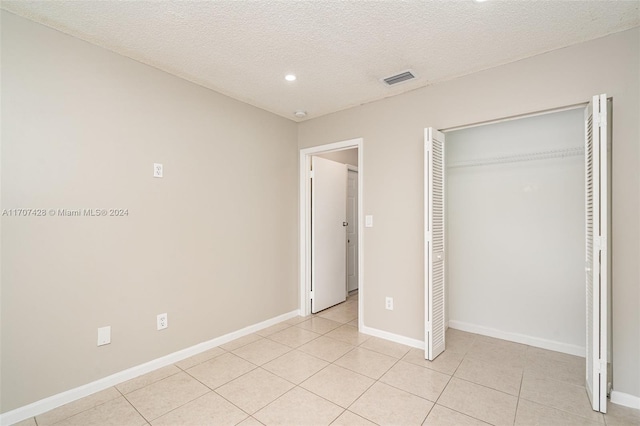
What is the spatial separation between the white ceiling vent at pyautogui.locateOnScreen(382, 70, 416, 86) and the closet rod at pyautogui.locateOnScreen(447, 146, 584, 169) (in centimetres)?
126

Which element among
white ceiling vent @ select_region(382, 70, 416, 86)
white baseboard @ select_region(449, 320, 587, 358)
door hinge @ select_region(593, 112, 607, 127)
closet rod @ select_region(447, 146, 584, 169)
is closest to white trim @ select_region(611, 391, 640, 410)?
white baseboard @ select_region(449, 320, 587, 358)

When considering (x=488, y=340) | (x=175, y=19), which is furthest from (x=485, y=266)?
(x=175, y=19)

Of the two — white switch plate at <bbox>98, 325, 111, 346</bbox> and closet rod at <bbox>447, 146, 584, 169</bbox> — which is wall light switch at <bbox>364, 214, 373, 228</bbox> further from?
white switch plate at <bbox>98, 325, 111, 346</bbox>

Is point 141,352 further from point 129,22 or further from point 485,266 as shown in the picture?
point 485,266

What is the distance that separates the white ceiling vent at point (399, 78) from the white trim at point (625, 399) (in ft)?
9.35

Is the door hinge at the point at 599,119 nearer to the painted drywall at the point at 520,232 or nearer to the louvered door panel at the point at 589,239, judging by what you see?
the louvered door panel at the point at 589,239

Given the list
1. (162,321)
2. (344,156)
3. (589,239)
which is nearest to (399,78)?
(589,239)

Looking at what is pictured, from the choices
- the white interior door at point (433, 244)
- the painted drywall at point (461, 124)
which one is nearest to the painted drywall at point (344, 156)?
the painted drywall at point (461, 124)

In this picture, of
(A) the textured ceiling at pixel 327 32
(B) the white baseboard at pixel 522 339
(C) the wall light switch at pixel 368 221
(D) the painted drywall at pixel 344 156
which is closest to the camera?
(A) the textured ceiling at pixel 327 32

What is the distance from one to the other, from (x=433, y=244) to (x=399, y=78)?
62.0 inches

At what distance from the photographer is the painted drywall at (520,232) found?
2.82 meters

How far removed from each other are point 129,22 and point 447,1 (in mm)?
2041

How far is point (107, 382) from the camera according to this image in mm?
2260

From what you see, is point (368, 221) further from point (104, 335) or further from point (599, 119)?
point (104, 335)
